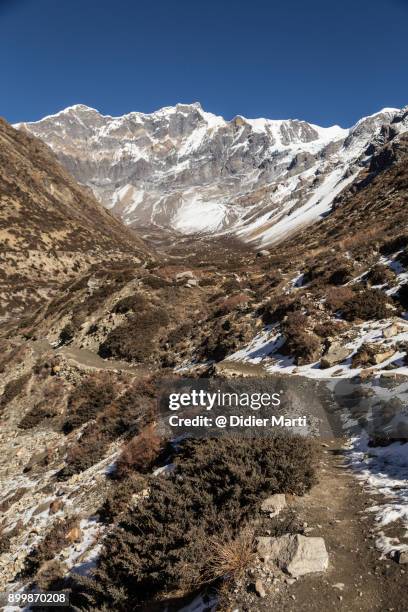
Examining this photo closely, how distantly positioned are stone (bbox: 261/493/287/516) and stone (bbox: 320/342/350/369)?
6529mm

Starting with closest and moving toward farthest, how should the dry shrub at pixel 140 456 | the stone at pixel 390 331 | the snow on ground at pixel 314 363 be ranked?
the dry shrub at pixel 140 456, the snow on ground at pixel 314 363, the stone at pixel 390 331

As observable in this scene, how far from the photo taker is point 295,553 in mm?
5770

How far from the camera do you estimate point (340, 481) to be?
26.5 ft

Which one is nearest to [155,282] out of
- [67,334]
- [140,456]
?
[67,334]

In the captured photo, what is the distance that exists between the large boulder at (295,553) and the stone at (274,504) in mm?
936

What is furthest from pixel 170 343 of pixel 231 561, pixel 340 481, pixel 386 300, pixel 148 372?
pixel 231 561

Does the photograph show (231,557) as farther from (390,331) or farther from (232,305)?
(232,305)

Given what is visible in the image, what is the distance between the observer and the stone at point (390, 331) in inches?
517

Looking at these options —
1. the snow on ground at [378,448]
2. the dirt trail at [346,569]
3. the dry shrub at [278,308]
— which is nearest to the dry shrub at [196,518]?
the dirt trail at [346,569]

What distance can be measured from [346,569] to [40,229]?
74761 millimetres

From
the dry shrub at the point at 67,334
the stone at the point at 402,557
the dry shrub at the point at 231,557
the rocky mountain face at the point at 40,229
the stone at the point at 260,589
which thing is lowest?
the stone at the point at 260,589

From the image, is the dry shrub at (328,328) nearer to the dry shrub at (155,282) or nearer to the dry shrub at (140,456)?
the dry shrub at (140,456)

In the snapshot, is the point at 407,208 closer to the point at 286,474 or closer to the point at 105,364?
the point at 105,364

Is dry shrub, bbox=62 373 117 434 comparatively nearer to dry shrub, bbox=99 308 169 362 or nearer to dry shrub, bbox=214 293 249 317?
dry shrub, bbox=99 308 169 362
